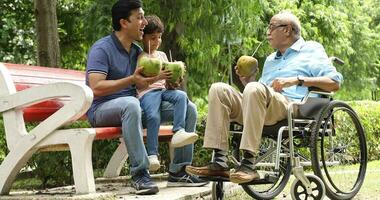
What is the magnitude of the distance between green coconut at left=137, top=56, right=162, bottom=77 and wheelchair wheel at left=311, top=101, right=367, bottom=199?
48.1 inches

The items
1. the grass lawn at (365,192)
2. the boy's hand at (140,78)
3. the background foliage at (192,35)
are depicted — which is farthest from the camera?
the background foliage at (192,35)

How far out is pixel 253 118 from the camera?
4840 millimetres

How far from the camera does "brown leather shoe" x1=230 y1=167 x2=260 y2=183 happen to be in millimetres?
4645

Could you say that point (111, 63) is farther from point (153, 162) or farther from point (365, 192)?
point (365, 192)

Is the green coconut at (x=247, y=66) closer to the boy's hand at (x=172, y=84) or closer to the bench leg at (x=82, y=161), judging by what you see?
the boy's hand at (x=172, y=84)

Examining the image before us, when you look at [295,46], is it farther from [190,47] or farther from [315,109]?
[190,47]

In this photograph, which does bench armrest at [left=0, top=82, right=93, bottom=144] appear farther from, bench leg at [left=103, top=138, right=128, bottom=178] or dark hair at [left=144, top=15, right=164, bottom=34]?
bench leg at [left=103, top=138, right=128, bottom=178]

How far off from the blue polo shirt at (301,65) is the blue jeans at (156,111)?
727 millimetres

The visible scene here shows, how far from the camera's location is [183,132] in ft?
17.3

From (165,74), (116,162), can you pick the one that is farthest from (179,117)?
→ (116,162)

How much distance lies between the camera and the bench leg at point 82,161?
4.71 m

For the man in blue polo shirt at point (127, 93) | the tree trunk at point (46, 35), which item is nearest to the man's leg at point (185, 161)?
the man in blue polo shirt at point (127, 93)

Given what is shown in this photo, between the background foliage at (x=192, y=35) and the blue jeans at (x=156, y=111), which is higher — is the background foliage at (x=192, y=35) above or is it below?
above

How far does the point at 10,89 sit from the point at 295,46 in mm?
2255
